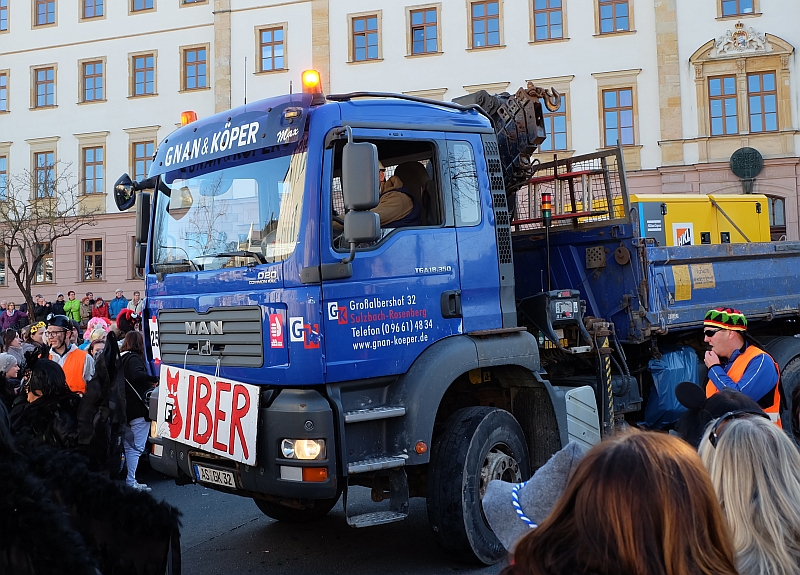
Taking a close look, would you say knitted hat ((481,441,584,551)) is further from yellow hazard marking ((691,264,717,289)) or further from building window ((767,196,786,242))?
building window ((767,196,786,242))

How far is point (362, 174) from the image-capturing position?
15.2ft

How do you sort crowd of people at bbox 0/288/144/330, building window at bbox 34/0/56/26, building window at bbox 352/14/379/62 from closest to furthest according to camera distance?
crowd of people at bbox 0/288/144/330 < building window at bbox 352/14/379/62 < building window at bbox 34/0/56/26

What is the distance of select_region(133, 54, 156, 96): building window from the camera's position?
32.5 meters

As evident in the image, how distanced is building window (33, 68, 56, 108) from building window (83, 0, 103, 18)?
2.67 m

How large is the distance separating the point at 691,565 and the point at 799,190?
87.3 feet

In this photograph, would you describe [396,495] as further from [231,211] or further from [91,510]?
[91,510]

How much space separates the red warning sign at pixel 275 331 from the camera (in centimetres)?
482

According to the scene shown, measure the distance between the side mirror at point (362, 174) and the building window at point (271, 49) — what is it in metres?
26.9

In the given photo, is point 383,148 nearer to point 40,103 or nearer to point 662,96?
point 662,96

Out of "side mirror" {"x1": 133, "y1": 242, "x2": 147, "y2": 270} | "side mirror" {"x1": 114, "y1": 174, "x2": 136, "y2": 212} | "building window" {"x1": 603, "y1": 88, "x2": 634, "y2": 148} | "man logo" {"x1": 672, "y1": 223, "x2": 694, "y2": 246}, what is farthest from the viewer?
"building window" {"x1": 603, "y1": 88, "x2": 634, "y2": 148}

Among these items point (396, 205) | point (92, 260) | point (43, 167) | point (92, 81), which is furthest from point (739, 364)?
point (92, 81)

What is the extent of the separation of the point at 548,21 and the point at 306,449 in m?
25.7

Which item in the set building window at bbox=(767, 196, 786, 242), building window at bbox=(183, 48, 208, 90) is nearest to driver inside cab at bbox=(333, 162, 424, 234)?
building window at bbox=(767, 196, 786, 242)

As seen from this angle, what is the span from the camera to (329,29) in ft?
97.8
